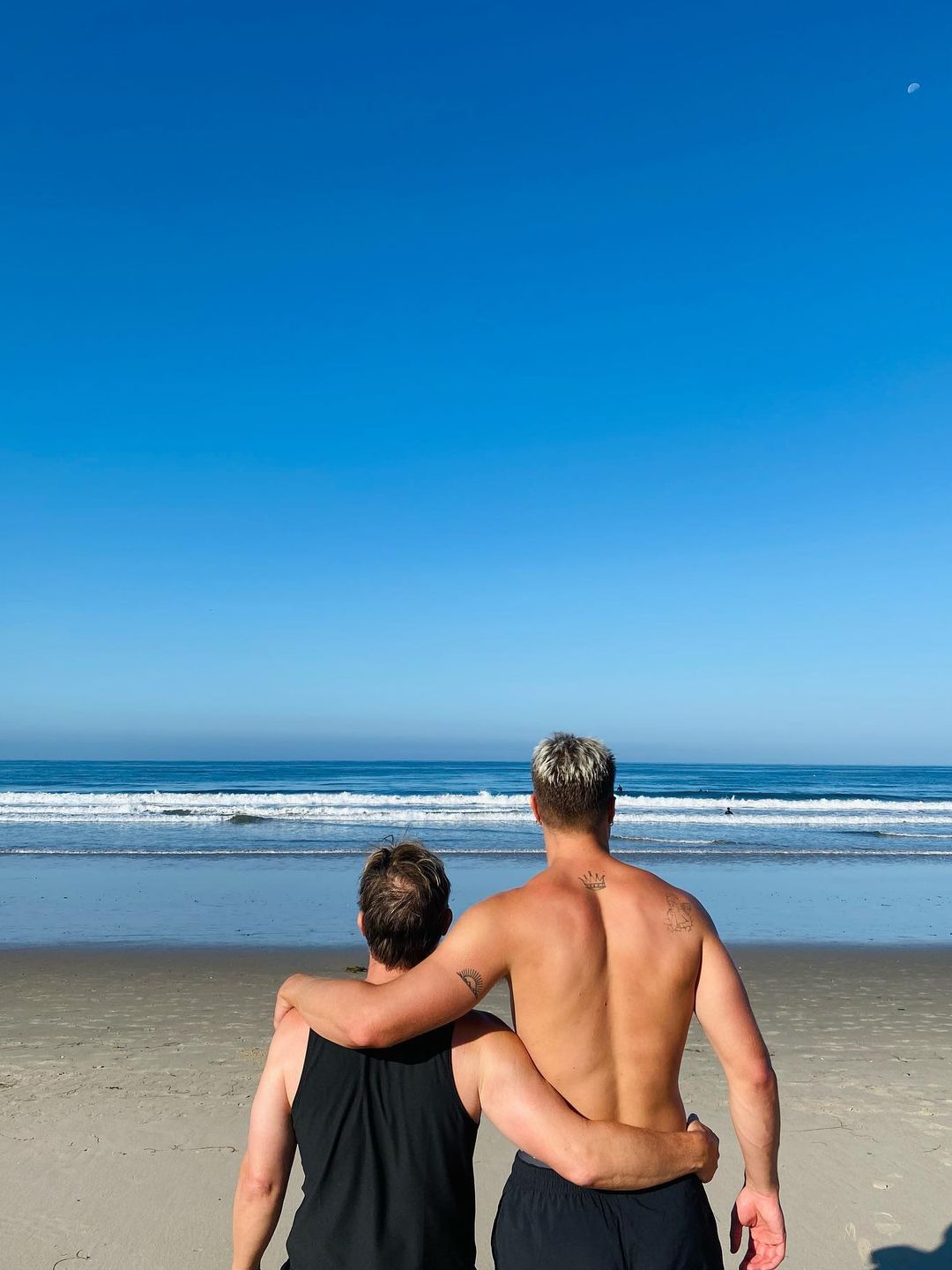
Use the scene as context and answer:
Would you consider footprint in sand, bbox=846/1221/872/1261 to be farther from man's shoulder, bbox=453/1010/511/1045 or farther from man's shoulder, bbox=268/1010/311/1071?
man's shoulder, bbox=268/1010/311/1071

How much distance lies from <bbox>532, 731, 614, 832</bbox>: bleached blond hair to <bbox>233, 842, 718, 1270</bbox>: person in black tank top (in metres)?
0.37

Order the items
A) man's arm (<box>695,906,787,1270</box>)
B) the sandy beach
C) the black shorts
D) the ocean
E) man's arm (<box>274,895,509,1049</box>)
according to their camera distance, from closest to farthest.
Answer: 1. man's arm (<box>274,895,509,1049</box>)
2. the black shorts
3. man's arm (<box>695,906,787,1270</box>)
4. the sandy beach
5. the ocean

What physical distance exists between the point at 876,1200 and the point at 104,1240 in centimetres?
335

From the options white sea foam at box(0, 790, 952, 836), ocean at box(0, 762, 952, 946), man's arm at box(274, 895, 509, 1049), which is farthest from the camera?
white sea foam at box(0, 790, 952, 836)

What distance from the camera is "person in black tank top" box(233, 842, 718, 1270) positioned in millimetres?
2047

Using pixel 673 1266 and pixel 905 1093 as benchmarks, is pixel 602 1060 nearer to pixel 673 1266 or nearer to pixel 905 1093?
pixel 673 1266

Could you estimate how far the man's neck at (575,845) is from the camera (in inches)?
90.0

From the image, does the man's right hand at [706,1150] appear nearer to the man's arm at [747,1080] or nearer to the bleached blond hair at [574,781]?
the man's arm at [747,1080]

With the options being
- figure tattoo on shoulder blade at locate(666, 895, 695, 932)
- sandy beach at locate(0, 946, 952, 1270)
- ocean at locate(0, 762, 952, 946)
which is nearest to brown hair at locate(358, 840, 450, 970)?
figure tattoo on shoulder blade at locate(666, 895, 695, 932)

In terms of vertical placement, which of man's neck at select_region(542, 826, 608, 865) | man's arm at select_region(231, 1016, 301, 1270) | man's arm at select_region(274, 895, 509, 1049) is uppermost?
man's neck at select_region(542, 826, 608, 865)

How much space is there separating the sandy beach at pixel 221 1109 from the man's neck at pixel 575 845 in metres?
2.61

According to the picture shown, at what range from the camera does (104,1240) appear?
377cm

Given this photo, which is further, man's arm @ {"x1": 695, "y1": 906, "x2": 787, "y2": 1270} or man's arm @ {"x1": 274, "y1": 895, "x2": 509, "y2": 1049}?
man's arm @ {"x1": 695, "y1": 906, "x2": 787, "y2": 1270}

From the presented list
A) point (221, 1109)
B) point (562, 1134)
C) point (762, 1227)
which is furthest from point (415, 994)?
point (221, 1109)
